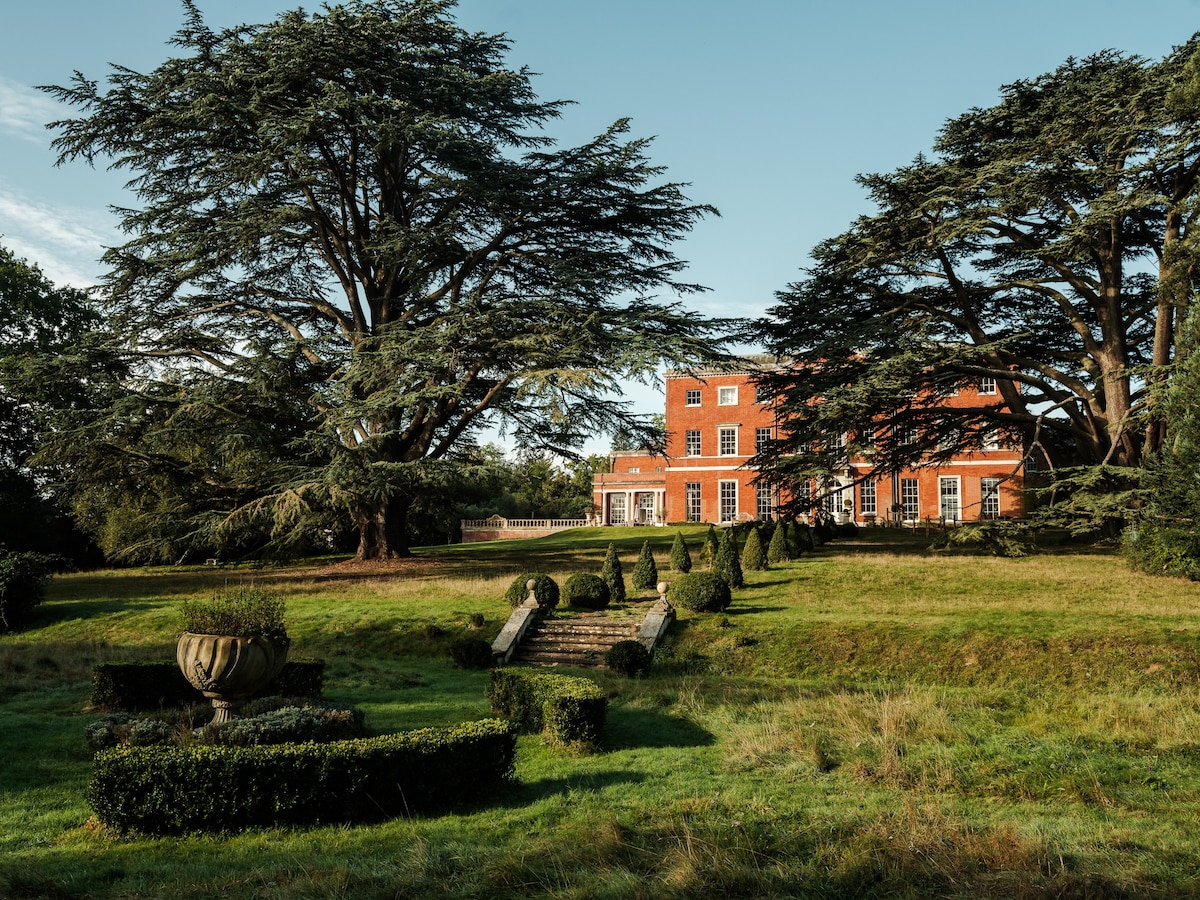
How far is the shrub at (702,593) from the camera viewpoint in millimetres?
17875

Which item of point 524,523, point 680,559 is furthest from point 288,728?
point 524,523

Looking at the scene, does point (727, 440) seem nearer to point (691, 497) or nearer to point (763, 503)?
point (691, 497)

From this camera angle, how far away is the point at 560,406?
2220 cm

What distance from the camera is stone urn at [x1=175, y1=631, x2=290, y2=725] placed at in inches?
377

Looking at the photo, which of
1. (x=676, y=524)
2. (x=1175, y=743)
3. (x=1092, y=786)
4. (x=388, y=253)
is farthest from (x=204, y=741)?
(x=676, y=524)

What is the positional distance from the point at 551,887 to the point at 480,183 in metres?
21.2

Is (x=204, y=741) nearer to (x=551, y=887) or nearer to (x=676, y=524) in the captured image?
(x=551, y=887)

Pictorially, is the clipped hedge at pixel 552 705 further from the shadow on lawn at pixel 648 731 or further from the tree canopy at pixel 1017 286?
the tree canopy at pixel 1017 286

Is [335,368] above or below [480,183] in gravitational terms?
below

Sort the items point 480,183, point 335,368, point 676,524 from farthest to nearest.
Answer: point 676,524 → point 335,368 → point 480,183

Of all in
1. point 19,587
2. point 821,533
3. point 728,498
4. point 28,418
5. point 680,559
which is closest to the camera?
point 19,587

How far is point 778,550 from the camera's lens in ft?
82.2

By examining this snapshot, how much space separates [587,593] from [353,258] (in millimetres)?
14679

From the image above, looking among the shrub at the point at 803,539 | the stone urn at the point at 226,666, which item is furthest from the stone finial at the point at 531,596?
the shrub at the point at 803,539
